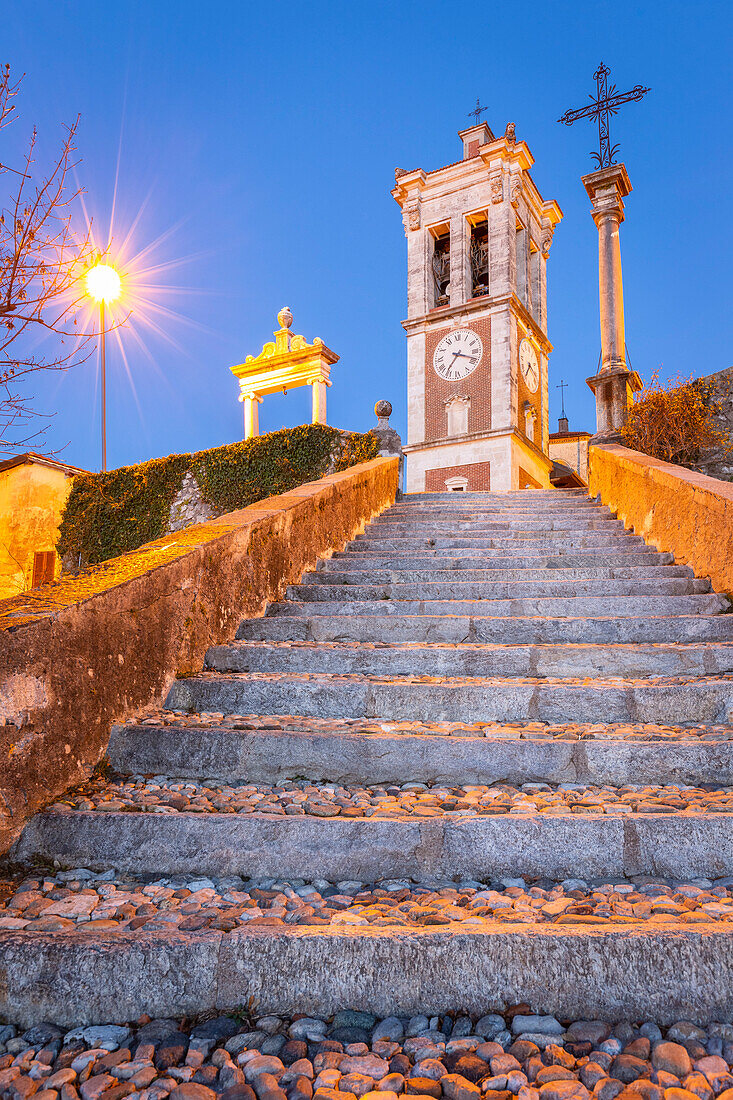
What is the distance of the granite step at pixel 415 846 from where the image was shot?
6.40 feet

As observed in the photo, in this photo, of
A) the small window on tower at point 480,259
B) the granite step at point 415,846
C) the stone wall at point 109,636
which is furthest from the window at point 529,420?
the granite step at point 415,846

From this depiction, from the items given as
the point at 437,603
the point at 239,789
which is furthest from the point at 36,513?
the point at 239,789

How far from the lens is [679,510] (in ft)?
16.0

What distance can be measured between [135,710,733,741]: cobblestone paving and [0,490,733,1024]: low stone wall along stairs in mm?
20

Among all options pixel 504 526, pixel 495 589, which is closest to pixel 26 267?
pixel 495 589

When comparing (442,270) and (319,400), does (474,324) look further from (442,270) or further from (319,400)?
(319,400)

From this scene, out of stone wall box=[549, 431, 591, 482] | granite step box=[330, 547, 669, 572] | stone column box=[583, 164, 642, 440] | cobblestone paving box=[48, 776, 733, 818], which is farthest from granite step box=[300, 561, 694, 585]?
stone wall box=[549, 431, 591, 482]

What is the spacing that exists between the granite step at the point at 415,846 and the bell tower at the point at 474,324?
18526 mm

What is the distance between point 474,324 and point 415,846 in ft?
70.2

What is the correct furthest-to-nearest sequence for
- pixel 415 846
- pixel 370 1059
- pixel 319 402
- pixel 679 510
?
1. pixel 319 402
2. pixel 679 510
3. pixel 415 846
4. pixel 370 1059

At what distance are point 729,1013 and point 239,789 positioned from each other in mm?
1697

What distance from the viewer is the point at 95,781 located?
2.56 m

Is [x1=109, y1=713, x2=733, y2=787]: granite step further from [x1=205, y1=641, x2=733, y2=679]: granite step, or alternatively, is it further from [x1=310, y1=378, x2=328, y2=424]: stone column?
[x1=310, y1=378, x2=328, y2=424]: stone column

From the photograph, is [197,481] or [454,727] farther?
[197,481]
